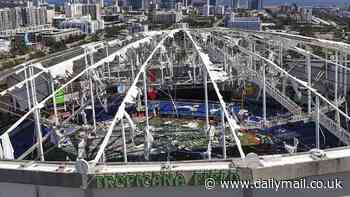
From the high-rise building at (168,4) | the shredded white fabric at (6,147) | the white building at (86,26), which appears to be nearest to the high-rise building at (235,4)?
the high-rise building at (168,4)

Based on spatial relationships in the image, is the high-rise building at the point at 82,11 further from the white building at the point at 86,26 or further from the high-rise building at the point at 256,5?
the high-rise building at the point at 256,5

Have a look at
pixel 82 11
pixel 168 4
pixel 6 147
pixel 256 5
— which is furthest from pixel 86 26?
pixel 6 147

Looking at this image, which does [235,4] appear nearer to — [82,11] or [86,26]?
[82,11]

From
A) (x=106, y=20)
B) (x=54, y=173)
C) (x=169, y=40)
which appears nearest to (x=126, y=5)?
(x=106, y=20)

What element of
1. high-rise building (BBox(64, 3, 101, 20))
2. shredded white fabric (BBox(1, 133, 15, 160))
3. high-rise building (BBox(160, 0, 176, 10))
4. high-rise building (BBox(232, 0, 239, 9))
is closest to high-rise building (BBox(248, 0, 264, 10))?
high-rise building (BBox(232, 0, 239, 9))

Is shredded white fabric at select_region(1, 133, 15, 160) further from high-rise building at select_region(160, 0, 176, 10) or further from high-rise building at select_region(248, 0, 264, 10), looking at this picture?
high-rise building at select_region(248, 0, 264, 10)

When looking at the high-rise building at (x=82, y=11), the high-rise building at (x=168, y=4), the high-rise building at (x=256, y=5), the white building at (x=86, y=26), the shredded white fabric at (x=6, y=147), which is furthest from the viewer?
the high-rise building at (x=256, y=5)

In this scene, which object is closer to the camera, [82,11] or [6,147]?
[6,147]

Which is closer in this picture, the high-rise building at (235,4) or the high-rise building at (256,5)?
the high-rise building at (256,5)

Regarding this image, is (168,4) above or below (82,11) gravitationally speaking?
above

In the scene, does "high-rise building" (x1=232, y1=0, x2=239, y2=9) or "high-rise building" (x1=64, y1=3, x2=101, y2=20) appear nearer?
"high-rise building" (x1=64, y1=3, x2=101, y2=20)

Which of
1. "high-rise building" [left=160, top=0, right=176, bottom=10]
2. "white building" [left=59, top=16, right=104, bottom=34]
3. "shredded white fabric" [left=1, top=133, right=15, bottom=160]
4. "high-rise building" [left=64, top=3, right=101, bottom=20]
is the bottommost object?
"shredded white fabric" [left=1, top=133, right=15, bottom=160]
